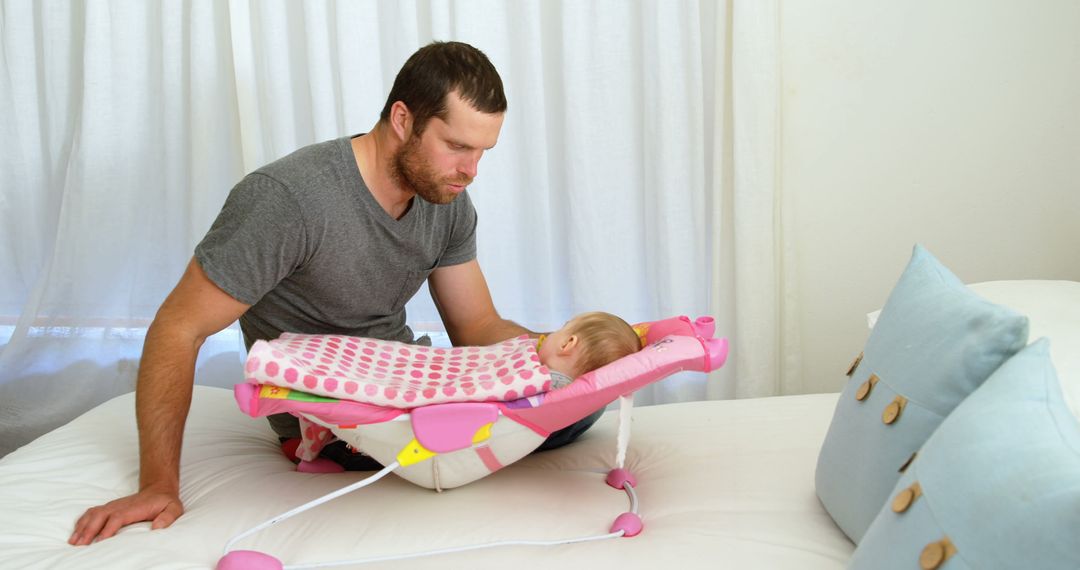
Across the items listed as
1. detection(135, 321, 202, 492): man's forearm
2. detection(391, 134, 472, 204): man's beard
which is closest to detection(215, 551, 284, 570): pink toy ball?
detection(135, 321, 202, 492): man's forearm

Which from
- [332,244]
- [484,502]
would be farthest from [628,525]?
[332,244]

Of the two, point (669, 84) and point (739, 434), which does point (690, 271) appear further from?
point (739, 434)

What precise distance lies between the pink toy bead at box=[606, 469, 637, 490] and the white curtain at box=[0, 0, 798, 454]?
2.75 feet

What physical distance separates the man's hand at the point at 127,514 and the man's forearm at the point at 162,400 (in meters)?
0.05

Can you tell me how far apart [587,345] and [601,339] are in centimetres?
3

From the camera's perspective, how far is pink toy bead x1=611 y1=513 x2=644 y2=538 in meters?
1.47

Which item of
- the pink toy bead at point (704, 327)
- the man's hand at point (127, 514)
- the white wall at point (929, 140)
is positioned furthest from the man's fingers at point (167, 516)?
the white wall at point (929, 140)

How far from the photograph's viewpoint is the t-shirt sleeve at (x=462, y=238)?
6.86 feet

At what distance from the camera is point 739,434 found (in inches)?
71.8

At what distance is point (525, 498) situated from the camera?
1630 millimetres

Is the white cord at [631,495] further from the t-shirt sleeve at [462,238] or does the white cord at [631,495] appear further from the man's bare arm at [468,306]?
the t-shirt sleeve at [462,238]

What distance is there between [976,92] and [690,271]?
2.66 ft

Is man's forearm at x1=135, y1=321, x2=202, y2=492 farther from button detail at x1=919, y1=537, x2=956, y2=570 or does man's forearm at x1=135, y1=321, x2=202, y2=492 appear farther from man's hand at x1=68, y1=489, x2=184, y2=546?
button detail at x1=919, y1=537, x2=956, y2=570

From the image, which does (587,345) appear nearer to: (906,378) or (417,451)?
(417,451)
